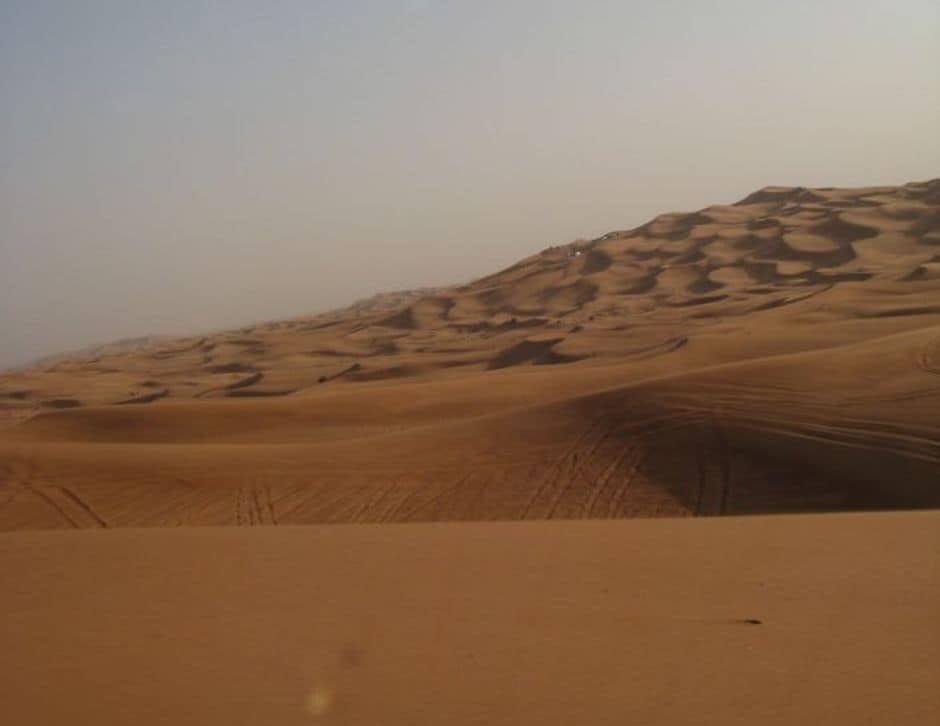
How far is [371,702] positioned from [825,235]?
53414 millimetres

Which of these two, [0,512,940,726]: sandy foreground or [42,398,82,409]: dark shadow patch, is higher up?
[0,512,940,726]: sandy foreground

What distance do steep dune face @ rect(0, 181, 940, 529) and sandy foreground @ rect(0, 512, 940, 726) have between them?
3.35 m

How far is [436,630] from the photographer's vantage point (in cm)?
459

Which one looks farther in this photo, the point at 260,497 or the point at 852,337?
the point at 852,337

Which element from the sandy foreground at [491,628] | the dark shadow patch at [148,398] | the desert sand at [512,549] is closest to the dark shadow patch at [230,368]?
the dark shadow patch at [148,398]

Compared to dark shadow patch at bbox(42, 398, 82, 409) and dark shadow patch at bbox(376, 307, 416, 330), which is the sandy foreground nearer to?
dark shadow patch at bbox(42, 398, 82, 409)

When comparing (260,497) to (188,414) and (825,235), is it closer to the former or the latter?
(188,414)

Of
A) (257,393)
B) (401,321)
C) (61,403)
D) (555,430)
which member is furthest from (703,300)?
(61,403)

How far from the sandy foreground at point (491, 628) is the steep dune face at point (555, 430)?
11.0 ft

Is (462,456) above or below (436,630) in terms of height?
below

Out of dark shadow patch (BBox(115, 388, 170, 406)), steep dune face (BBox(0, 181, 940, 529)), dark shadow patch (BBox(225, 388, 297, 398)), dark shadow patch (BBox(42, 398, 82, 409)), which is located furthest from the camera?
dark shadow patch (BBox(42, 398, 82, 409))

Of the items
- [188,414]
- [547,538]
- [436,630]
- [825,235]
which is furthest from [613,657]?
[825,235]

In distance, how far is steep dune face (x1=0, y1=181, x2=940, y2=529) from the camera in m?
10.2

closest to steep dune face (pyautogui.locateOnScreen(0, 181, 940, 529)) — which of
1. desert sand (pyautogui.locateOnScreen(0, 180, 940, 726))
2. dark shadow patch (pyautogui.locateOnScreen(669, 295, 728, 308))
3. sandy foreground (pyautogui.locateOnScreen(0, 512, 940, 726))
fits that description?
desert sand (pyautogui.locateOnScreen(0, 180, 940, 726))
